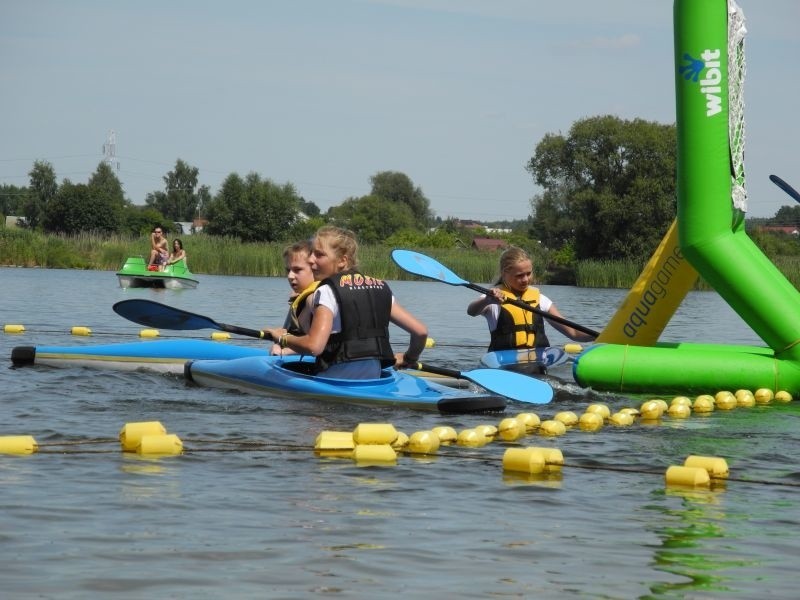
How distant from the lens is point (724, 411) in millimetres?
8000

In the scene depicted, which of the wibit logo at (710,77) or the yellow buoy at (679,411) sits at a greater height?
the wibit logo at (710,77)

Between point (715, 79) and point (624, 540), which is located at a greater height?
point (715, 79)

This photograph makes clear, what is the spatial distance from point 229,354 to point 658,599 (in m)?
6.23

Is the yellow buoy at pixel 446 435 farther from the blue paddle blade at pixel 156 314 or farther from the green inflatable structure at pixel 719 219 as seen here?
the blue paddle blade at pixel 156 314

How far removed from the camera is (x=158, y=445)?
18.7 feet

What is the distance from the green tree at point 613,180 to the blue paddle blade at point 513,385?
4064 cm

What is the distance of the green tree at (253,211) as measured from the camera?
2442 inches

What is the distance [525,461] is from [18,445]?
2356mm

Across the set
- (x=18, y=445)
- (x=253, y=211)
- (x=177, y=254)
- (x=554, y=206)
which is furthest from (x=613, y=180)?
(x=18, y=445)

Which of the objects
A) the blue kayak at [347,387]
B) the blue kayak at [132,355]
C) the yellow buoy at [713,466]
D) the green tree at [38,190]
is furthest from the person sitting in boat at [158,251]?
the green tree at [38,190]

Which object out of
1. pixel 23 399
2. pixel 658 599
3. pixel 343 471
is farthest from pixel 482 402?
pixel 658 599

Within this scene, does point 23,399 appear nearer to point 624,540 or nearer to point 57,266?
point 624,540

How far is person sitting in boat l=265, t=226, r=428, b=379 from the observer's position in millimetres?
7121

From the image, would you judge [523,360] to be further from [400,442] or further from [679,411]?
[400,442]
